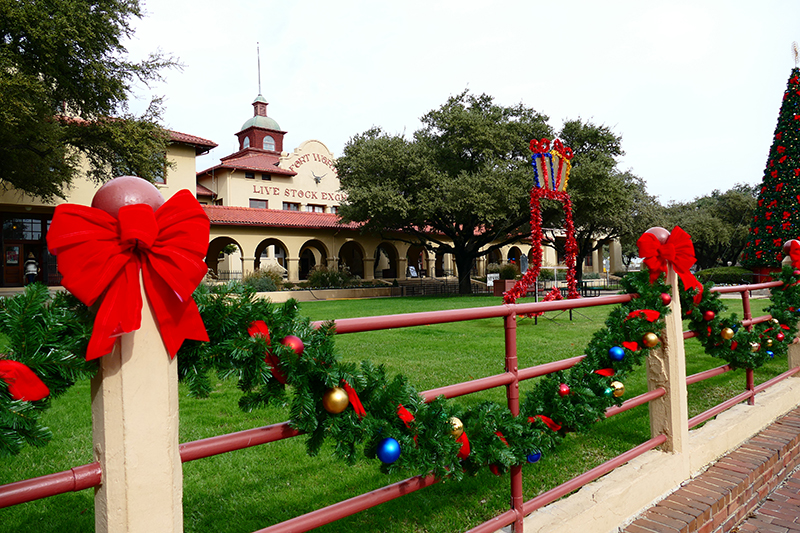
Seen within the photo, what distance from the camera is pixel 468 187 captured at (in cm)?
2108

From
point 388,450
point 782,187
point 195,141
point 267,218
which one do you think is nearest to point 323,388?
point 388,450

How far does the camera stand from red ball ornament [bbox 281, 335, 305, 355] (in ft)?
4.67

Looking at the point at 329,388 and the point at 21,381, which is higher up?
the point at 21,381

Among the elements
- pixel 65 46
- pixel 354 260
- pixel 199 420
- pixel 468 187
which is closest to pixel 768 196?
pixel 468 187

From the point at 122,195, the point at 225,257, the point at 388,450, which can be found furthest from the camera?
the point at 225,257

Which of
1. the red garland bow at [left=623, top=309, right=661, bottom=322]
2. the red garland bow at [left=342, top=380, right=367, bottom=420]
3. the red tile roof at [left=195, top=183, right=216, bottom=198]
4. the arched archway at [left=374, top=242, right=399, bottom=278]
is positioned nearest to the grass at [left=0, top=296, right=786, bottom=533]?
the red garland bow at [left=342, top=380, right=367, bottom=420]

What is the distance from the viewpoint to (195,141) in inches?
1084

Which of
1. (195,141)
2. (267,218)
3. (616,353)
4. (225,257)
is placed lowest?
(616,353)

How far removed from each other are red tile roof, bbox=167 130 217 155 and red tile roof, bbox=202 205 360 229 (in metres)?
3.47

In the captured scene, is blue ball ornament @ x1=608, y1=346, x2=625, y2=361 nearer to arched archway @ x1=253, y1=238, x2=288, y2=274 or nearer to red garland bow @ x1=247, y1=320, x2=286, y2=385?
red garland bow @ x1=247, y1=320, x2=286, y2=385

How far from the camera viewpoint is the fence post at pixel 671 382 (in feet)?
10.3

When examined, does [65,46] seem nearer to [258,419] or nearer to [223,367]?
[258,419]

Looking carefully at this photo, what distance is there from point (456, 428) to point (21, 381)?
1.32m

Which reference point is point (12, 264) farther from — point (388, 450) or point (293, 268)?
point (388, 450)
